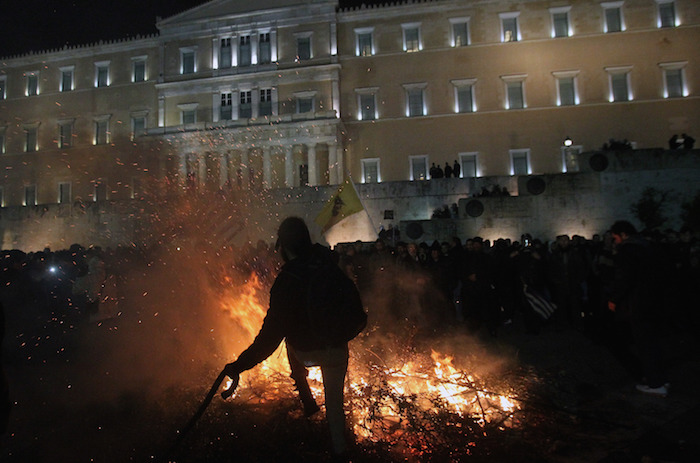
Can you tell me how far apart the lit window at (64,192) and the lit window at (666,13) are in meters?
45.2

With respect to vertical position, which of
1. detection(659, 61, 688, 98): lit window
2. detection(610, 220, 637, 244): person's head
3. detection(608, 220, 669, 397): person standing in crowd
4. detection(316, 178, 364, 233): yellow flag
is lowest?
detection(608, 220, 669, 397): person standing in crowd

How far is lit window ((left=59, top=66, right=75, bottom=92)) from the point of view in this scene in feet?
125

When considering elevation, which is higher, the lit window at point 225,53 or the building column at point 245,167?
the lit window at point 225,53

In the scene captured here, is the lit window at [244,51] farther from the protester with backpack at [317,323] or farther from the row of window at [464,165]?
the protester with backpack at [317,323]

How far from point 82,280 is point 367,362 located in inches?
280

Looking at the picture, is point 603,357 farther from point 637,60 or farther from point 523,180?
point 637,60

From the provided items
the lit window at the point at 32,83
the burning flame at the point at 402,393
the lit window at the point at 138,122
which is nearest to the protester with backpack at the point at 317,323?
the burning flame at the point at 402,393

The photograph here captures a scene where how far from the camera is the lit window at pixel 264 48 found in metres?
33.2

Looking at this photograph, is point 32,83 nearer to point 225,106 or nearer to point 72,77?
point 72,77

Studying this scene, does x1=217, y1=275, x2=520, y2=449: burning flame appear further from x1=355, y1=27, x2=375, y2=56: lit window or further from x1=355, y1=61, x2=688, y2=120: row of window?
x1=355, y1=27, x2=375, y2=56: lit window

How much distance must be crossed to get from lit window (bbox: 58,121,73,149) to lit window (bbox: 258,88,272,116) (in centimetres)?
1727

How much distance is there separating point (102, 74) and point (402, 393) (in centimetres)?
4144

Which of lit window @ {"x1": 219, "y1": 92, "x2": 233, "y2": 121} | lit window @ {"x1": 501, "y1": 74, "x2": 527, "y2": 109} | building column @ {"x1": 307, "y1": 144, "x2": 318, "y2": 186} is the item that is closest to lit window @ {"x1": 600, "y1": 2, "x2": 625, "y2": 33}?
lit window @ {"x1": 501, "y1": 74, "x2": 527, "y2": 109}

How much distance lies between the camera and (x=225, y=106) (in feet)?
109
